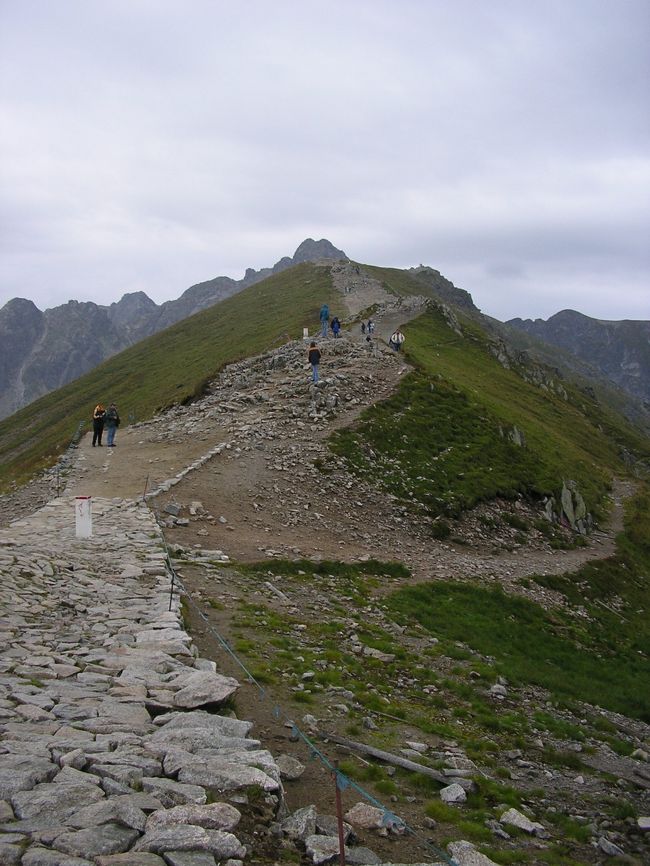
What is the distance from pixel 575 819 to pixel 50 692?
8816 millimetres

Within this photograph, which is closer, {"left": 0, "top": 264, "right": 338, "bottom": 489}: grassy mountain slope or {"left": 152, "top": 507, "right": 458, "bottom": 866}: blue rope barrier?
{"left": 152, "top": 507, "right": 458, "bottom": 866}: blue rope barrier

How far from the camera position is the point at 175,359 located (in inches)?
4023

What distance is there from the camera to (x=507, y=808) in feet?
32.3

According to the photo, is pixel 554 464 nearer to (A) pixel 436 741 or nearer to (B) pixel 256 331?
(A) pixel 436 741

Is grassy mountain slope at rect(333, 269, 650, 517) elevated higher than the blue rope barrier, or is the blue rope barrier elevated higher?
grassy mountain slope at rect(333, 269, 650, 517)

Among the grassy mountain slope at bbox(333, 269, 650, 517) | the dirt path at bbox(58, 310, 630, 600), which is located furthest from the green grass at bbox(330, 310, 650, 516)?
the dirt path at bbox(58, 310, 630, 600)

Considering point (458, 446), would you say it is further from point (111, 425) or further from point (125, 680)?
point (125, 680)

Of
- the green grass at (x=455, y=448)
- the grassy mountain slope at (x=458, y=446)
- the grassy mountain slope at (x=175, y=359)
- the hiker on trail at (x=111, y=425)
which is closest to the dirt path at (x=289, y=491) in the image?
the hiker on trail at (x=111, y=425)

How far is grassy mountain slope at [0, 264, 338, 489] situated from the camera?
80.6 m

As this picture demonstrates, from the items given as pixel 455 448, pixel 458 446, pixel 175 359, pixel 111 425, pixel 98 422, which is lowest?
pixel 455 448

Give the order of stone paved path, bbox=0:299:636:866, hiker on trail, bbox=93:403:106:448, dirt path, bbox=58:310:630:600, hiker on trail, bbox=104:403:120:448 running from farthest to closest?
hiker on trail, bbox=93:403:106:448 → hiker on trail, bbox=104:403:120:448 → dirt path, bbox=58:310:630:600 → stone paved path, bbox=0:299:636:866

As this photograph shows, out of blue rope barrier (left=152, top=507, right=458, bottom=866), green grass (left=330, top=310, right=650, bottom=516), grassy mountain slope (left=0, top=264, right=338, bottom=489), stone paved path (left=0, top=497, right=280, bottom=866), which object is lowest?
blue rope barrier (left=152, top=507, right=458, bottom=866)

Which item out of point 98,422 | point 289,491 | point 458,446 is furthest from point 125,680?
point 458,446

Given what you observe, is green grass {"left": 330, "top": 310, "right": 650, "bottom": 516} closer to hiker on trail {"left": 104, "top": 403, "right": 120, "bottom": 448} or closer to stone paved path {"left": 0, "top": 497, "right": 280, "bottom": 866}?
hiker on trail {"left": 104, "top": 403, "right": 120, "bottom": 448}
